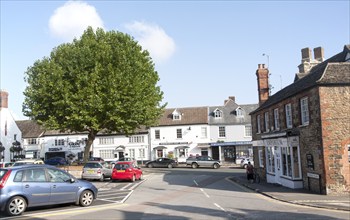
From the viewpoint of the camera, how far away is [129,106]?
32.7 meters

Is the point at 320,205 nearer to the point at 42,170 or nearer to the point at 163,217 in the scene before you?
the point at 163,217

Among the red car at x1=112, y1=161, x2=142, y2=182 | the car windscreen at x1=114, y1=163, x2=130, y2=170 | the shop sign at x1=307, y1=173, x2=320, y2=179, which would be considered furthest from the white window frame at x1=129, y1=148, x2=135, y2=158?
the shop sign at x1=307, y1=173, x2=320, y2=179

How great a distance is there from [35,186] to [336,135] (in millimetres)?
14496

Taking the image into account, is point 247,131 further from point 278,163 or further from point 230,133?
point 278,163

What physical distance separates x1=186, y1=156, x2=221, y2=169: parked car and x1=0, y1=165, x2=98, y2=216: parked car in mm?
31874

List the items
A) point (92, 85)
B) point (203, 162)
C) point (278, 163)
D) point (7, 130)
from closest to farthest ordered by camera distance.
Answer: point (278, 163), point (92, 85), point (203, 162), point (7, 130)

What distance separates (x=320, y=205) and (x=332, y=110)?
18.5 feet

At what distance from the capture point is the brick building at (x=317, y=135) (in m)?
17.9

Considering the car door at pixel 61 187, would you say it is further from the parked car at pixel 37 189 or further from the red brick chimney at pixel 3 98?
the red brick chimney at pixel 3 98

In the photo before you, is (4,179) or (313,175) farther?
(313,175)

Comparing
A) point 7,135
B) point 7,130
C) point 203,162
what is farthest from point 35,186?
point 7,130

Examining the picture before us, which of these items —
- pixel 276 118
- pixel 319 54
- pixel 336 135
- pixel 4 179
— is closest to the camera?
pixel 4 179

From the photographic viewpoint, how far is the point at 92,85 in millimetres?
31188

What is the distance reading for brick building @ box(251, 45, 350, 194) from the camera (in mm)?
17906
